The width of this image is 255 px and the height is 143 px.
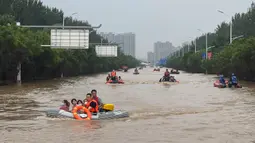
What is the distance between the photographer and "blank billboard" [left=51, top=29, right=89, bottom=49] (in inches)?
1617

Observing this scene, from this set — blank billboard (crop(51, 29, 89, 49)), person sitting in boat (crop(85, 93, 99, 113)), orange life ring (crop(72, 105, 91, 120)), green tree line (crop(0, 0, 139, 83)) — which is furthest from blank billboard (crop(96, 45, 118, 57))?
orange life ring (crop(72, 105, 91, 120))

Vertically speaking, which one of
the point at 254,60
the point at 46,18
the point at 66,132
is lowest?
the point at 66,132

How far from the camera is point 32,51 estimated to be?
41.9m

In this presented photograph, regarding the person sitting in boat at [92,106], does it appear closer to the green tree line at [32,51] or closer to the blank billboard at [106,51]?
the green tree line at [32,51]

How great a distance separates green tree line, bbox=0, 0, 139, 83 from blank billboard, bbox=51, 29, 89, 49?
83.9 inches

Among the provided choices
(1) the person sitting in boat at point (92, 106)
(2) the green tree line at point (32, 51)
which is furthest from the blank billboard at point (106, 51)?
(1) the person sitting in boat at point (92, 106)

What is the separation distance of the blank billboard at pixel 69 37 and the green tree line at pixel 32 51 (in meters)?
2.13

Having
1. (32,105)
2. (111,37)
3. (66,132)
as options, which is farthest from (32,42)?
(111,37)

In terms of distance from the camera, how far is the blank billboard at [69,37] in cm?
4106

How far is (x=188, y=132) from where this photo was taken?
44.7ft

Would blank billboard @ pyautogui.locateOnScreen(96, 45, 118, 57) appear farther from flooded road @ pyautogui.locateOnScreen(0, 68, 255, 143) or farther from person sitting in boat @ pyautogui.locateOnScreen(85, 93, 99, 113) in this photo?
person sitting in boat @ pyautogui.locateOnScreen(85, 93, 99, 113)

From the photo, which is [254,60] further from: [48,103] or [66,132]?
[66,132]

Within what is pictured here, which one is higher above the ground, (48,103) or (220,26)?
(220,26)

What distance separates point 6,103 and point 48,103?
197 centimetres
